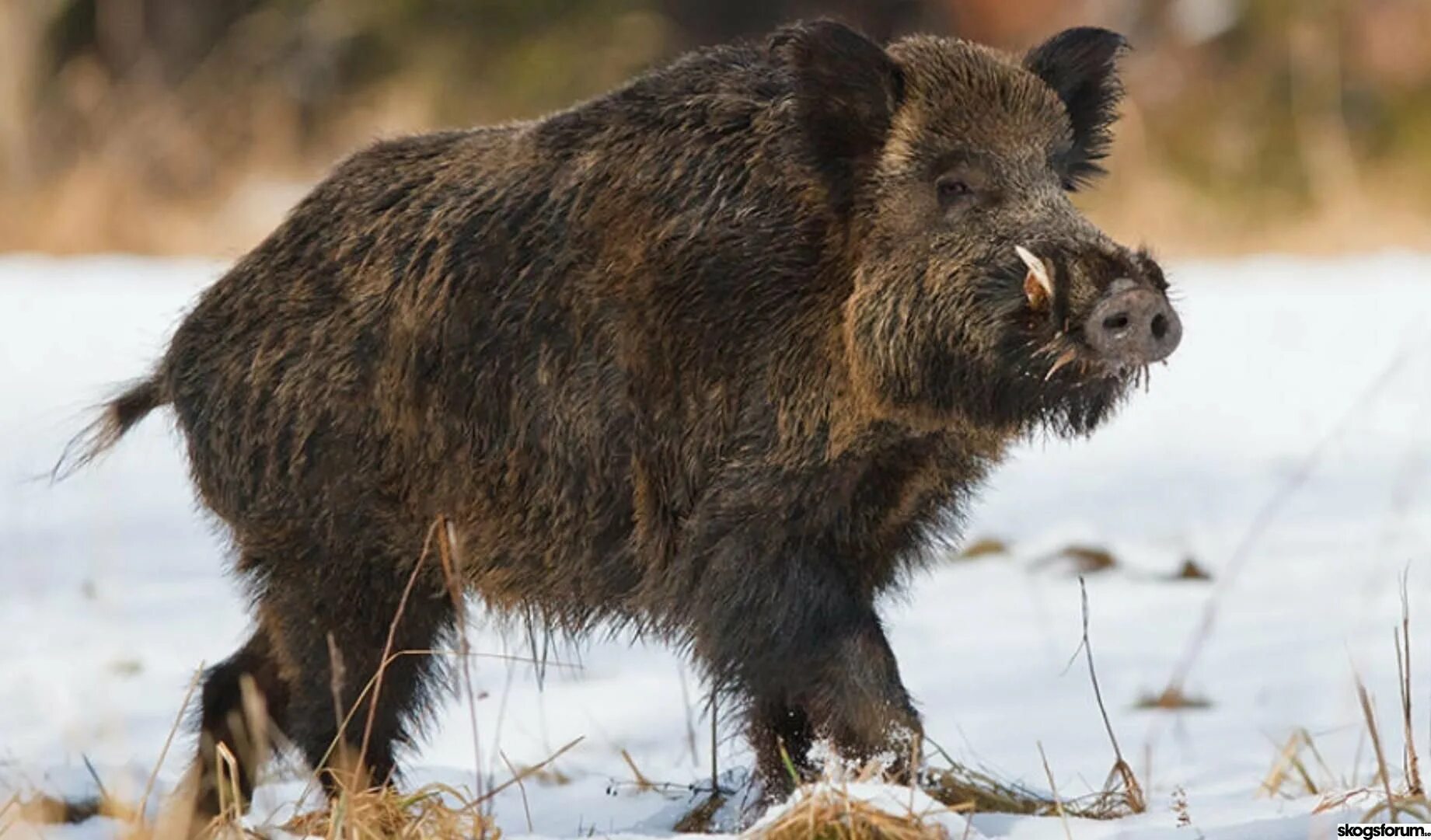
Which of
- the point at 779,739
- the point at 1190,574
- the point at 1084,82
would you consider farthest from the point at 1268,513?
the point at 779,739

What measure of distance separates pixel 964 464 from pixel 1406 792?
1085 millimetres

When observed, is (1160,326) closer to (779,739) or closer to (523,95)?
(779,739)

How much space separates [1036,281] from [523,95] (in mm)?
15934

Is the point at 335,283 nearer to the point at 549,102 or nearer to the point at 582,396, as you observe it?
the point at 582,396

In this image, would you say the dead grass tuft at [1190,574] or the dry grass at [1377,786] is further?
the dead grass tuft at [1190,574]

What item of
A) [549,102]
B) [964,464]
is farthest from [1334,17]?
[964,464]

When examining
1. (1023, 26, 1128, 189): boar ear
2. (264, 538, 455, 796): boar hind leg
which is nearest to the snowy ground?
(264, 538, 455, 796): boar hind leg

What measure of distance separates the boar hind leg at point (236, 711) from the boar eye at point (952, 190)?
1.77 meters

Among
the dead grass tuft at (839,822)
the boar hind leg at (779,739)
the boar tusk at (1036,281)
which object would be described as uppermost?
the boar tusk at (1036,281)

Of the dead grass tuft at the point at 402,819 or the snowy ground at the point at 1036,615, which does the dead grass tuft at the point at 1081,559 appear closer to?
the snowy ground at the point at 1036,615

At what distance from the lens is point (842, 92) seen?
167 inches

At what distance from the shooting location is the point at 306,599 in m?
4.62

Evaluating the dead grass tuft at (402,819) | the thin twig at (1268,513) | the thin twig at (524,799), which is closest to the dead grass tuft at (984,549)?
the thin twig at (1268,513)

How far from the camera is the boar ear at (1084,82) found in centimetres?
446
